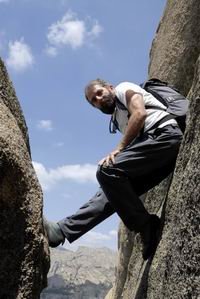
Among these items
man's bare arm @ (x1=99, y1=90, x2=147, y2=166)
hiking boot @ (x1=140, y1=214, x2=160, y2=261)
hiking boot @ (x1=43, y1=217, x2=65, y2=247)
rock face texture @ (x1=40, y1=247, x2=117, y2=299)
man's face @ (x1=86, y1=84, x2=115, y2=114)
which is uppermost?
man's face @ (x1=86, y1=84, x2=115, y2=114)

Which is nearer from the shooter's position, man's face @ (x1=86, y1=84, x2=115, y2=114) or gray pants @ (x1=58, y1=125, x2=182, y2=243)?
gray pants @ (x1=58, y1=125, x2=182, y2=243)

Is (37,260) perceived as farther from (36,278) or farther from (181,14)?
(181,14)

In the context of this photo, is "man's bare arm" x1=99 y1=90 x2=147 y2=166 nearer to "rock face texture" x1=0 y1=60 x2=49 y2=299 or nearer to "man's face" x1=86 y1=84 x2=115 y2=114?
"man's face" x1=86 y1=84 x2=115 y2=114

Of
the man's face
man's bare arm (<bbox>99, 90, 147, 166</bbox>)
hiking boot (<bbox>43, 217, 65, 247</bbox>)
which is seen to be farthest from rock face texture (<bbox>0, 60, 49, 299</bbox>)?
the man's face

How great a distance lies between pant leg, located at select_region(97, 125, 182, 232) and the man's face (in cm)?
65

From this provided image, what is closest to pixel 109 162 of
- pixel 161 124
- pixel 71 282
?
pixel 161 124

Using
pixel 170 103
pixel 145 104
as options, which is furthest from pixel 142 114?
pixel 170 103

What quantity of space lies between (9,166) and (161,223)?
7.31ft

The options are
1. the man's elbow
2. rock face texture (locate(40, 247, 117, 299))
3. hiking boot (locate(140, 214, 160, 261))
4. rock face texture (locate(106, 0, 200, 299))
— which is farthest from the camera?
rock face texture (locate(40, 247, 117, 299))

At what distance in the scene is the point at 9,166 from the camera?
629 centimetres

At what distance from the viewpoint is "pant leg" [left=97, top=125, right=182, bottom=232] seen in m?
6.72

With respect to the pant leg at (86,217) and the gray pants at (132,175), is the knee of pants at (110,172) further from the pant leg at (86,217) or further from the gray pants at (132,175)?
the pant leg at (86,217)

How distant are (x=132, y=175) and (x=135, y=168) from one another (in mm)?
104

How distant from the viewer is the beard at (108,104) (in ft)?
23.4
